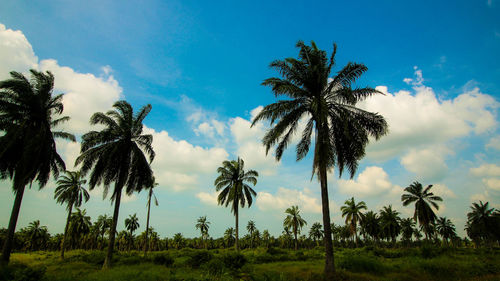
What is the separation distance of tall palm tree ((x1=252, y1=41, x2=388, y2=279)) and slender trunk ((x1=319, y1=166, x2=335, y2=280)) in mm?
60

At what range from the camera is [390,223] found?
212 feet

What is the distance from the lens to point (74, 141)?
23969 millimetres

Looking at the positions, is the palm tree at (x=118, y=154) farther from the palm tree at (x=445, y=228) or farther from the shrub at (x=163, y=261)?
the palm tree at (x=445, y=228)

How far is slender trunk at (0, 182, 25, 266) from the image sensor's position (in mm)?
18303

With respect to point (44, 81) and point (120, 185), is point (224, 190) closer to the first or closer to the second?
point (120, 185)

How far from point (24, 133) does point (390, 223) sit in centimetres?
7525

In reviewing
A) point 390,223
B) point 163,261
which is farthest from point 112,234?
point 390,223

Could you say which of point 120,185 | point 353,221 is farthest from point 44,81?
point 353,221

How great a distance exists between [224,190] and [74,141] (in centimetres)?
2044

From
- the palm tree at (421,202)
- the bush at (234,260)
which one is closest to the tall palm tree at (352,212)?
the palm tree at (421,202)

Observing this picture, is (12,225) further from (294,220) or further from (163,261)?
(294,220)

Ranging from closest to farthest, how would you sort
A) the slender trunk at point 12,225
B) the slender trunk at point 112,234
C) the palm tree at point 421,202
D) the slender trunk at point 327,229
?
the slender trunk at point 327,229
the slender trunk at point 12,225
the slender trunk at point 112,234
the palm tree at point 421,202

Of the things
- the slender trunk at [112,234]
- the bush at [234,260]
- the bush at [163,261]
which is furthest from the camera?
the bush at [163,261]

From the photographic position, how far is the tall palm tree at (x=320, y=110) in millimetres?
15547
